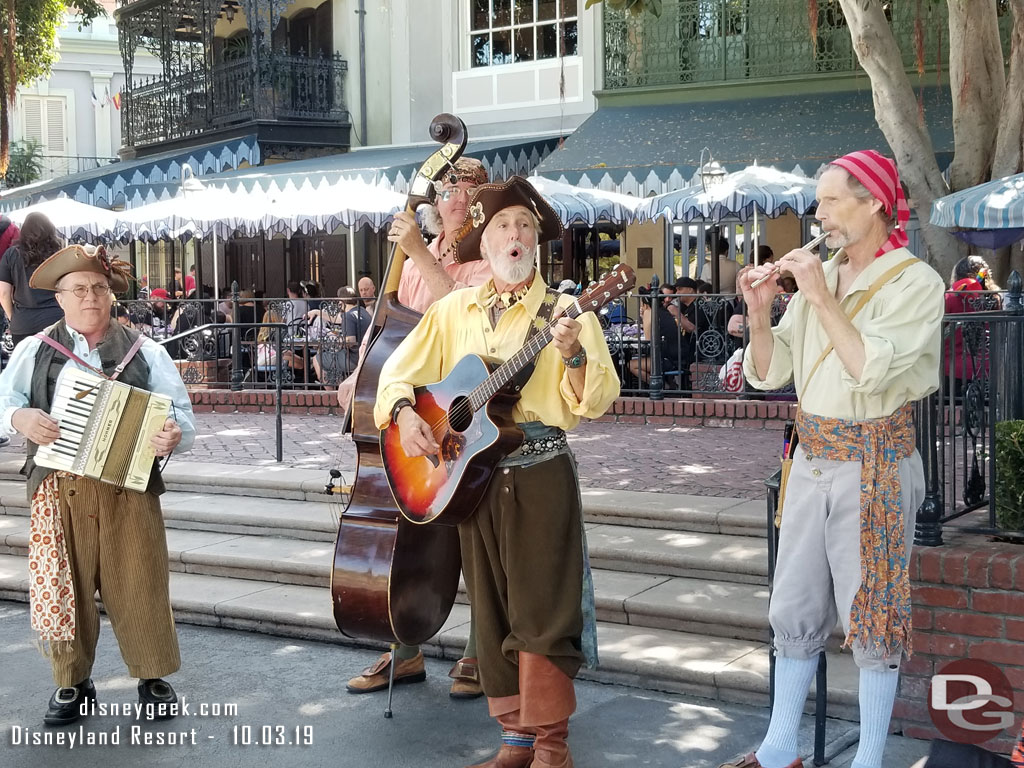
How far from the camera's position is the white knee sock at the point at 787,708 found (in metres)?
4.11

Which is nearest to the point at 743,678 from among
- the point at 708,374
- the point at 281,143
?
the point at 708,374

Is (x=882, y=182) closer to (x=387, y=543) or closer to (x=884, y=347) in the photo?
(x=884, y=347)

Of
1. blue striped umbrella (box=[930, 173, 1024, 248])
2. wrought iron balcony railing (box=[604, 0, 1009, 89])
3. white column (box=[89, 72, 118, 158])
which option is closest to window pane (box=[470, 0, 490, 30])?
wrought iron balcony railing (box=[604, 0, 1009, 89])

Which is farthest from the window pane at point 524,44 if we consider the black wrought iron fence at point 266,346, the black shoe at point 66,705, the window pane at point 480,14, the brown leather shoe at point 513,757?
the brown leather shoe at point 513,757

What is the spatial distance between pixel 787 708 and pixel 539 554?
0.96m

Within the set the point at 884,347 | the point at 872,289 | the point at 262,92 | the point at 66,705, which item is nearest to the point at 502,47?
the point at 262,92

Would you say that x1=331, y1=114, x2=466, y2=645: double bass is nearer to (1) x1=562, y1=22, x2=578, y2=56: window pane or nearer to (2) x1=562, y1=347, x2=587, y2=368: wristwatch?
(2) x1=562, y1=347, x2=587, y2=368: wristwatch

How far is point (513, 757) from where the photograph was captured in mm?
4430

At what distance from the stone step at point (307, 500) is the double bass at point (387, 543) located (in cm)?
145

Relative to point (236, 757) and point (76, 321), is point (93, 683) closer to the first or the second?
point (236, 757)

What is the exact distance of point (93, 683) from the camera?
5.62m

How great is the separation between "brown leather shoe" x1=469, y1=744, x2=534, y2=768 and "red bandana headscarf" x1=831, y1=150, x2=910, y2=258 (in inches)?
81.8

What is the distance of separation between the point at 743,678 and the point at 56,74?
39.4m

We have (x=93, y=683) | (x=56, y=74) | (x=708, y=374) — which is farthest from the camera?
(x=56, y=74)
